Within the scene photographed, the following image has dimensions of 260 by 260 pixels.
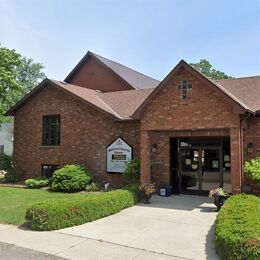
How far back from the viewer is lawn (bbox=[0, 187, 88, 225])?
33.6 feet

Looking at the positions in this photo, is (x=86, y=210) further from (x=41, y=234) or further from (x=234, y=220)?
(x=234, y=220)

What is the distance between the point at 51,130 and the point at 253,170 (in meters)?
12.0

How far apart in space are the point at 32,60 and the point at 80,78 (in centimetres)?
4586

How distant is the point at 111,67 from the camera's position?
2705 centimetres

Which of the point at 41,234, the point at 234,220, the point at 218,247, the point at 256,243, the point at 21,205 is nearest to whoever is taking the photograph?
the point at 256,243

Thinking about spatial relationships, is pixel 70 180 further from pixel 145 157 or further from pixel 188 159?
pixel 188 159

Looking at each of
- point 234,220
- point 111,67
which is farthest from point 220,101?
point 111,67

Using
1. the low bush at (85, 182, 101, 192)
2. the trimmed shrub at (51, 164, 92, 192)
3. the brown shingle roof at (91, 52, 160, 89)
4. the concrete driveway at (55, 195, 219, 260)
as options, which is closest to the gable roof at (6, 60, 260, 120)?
the trimmed shrub at (51, 164, 92, 192)

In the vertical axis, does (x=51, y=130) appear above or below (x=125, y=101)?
below

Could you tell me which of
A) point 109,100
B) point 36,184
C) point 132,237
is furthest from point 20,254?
point 109,100

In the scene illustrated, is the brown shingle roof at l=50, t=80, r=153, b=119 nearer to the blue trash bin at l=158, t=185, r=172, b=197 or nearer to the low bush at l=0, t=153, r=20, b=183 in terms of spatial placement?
the blue trash bin at l=158, t=185, r=172, b=197

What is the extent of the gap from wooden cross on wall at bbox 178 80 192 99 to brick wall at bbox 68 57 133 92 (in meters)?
12.3

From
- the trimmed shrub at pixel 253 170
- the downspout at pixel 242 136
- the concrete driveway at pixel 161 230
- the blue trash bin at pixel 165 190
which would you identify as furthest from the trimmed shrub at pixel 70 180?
the trimmed shrub at pixel 253 170

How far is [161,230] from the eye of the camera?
909cm
